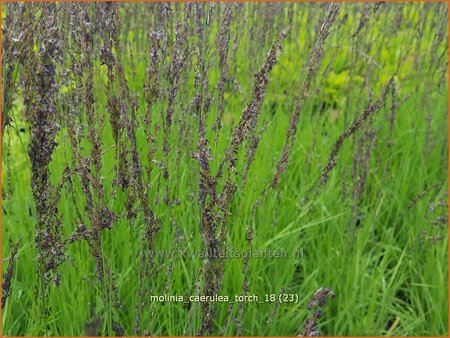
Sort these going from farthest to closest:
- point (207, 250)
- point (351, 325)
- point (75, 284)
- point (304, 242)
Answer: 1. point (304, 242)
2. point (351, 325)
3. point (75, 284)
4. point (207, 250)

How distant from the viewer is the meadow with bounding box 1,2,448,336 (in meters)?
1.49

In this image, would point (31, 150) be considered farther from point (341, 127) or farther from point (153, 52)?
point (341, 127)

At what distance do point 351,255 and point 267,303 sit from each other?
0.47m

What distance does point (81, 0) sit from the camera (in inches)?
68.6

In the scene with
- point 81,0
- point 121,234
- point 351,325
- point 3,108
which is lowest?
point 351,325

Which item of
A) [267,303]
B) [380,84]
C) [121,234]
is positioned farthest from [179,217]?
[380,84]

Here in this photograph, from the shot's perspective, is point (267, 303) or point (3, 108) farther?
point (267, 303)

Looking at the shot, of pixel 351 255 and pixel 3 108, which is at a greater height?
pixel 3 108

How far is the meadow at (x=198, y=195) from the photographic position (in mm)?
1490

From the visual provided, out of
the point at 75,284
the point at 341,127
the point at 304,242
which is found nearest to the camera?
the point at 75,284

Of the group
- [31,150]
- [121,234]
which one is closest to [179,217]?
[121,234]

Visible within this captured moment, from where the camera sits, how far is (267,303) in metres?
2.30

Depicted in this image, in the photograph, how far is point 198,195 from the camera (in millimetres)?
1892

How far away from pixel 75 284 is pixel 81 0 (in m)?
0.98
